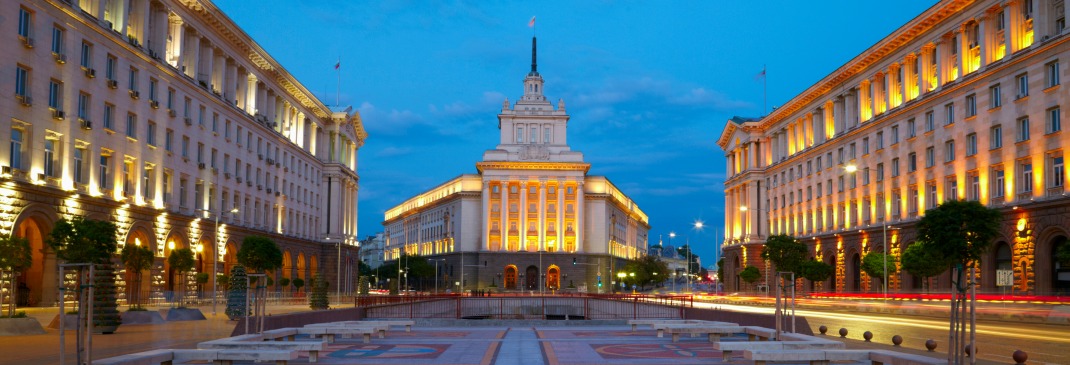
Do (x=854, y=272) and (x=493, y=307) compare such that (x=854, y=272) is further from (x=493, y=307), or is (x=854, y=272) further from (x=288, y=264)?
(x=288, y=264)

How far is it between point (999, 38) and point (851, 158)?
2711 centimetres

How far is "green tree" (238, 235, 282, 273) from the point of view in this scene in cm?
6088

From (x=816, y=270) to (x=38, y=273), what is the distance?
6067 centimetres

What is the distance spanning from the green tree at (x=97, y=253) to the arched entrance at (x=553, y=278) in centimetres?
11879

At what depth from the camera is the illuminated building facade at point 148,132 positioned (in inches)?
1667

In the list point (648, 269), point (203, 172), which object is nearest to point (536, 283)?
point (648, 269)

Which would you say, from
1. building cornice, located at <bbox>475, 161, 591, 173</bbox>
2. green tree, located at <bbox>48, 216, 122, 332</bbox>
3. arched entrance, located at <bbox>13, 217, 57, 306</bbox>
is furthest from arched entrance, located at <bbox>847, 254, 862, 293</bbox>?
building cornice, located at <bbox>475, 161, 591, 173</bbox>

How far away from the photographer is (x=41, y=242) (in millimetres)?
46938

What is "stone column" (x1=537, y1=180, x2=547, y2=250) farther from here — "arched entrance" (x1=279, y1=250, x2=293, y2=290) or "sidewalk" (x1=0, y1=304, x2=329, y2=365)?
"sidewalk" (x1=0, y1=304, x2=329, y2=365)

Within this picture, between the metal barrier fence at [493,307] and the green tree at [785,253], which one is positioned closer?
the metal barrier fence at [493,307]

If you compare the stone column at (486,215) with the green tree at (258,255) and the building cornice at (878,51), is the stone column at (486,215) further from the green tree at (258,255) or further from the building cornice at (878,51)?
the green tree at (258,255)

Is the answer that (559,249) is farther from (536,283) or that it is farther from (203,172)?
(203,172)

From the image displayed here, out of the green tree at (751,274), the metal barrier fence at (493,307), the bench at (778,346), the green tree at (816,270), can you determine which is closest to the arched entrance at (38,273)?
the metal barrier fence at (493,307)

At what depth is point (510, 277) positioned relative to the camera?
151 meters
